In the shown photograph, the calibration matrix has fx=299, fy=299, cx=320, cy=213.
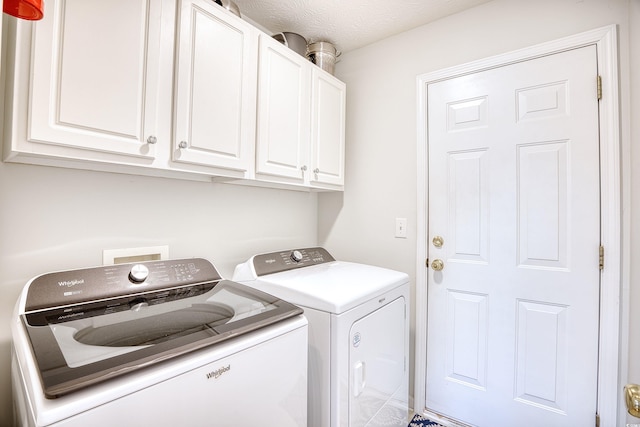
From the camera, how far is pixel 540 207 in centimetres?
155

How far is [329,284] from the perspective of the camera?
1384 mm

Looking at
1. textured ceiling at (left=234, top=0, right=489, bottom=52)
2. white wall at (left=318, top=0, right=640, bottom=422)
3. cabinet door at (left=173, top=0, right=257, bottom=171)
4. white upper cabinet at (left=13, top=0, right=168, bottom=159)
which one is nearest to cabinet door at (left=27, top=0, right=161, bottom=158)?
white upper cabinet at (left=13, top=0, right=168, bottom=159)

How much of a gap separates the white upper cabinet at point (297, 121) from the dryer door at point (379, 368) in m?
0.87

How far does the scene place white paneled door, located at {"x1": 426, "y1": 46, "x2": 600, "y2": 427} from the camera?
4.74ft

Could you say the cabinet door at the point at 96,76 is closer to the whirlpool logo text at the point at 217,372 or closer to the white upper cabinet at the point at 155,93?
the white upper cabinet at the point at 155,93

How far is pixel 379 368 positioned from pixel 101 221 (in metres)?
1.38

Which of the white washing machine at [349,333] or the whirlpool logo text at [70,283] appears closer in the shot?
the whirlpool logo text at [70,283]

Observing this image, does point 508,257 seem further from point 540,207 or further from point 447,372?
point 447,372

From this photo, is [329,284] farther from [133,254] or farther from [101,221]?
[101,221]

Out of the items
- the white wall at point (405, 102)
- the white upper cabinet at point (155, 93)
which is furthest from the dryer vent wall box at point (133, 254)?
the white wall at point (405, 102)

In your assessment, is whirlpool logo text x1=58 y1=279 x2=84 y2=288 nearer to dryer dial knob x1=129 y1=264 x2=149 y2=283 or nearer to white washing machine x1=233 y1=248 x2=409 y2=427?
dryer dial knob x1=129 y1=264 x2=149 y2=283

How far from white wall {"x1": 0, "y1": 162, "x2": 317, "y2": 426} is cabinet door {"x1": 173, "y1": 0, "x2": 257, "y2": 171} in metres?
0.34

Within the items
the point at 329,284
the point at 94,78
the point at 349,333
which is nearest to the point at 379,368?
the point at 349,333

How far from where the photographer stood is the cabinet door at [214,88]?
1.19 m
